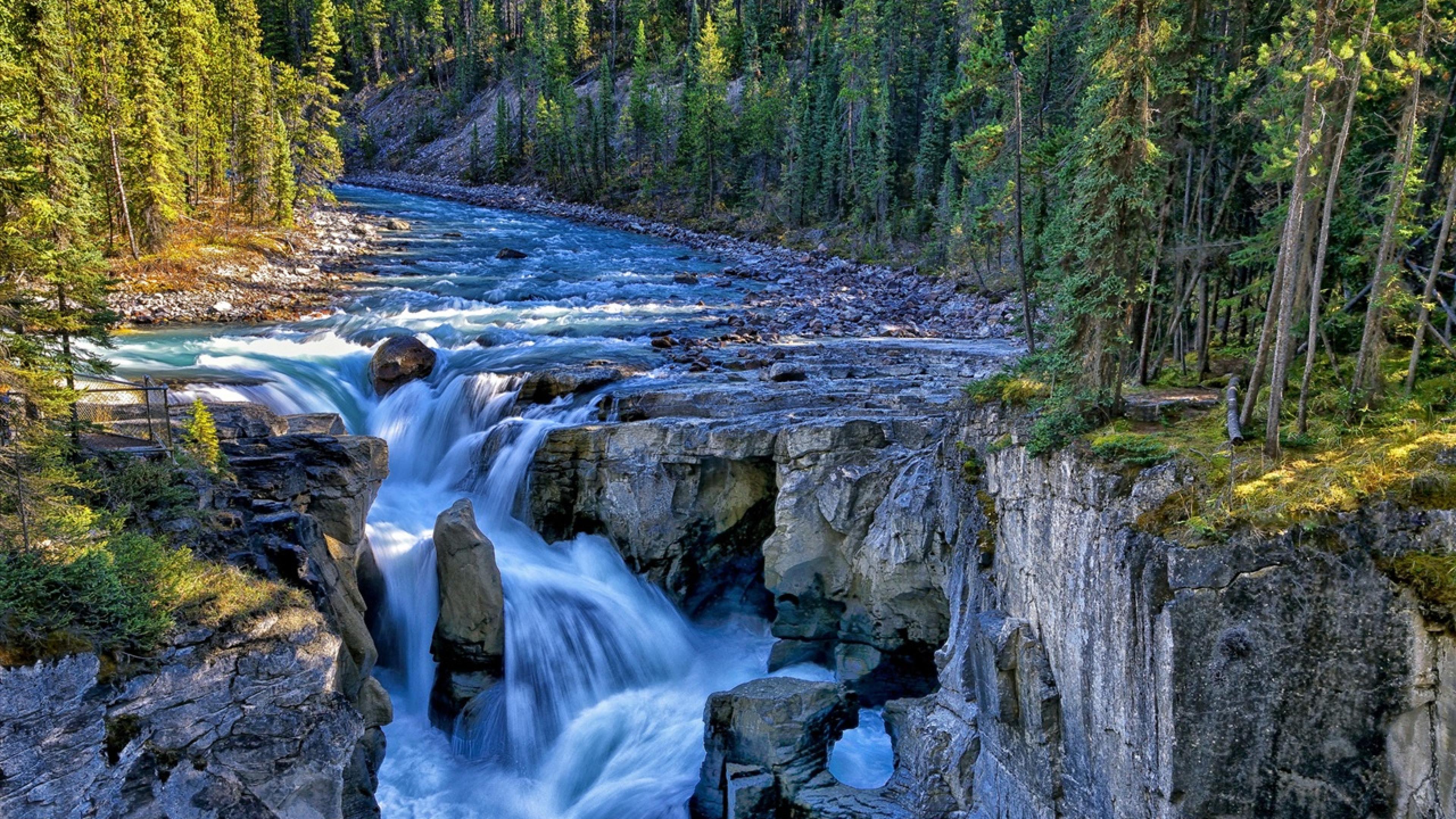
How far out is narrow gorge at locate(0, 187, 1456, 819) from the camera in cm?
984

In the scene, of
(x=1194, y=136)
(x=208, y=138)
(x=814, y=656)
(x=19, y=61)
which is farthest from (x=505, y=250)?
(x=1194, y=136)

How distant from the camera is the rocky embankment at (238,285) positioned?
1387 inches

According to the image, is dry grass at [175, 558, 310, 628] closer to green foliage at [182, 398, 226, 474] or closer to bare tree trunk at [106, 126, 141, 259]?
green foliage at [182, 398, 226, 474]

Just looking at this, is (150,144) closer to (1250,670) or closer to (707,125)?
(1250,670)

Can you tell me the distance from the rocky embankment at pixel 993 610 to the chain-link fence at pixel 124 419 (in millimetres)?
8025

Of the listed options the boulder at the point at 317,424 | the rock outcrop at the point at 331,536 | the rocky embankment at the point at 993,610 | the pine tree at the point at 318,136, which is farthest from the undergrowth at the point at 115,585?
the pine tree at the point at 318,136

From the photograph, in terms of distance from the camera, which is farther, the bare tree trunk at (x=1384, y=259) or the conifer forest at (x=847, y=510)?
the bare tree trunk at (x=1384, y=259)

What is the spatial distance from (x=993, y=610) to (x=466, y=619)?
9.92 m

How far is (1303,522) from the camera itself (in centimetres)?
973

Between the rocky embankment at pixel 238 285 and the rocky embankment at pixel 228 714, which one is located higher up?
the rocky embankment at pixel 238 285

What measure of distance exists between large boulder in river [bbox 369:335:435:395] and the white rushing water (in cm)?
44

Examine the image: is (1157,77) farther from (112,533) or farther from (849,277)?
(849,277)

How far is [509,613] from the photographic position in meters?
18.1

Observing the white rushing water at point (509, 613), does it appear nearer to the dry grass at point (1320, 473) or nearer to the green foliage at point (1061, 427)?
the green foliage at point (1061, 427)
